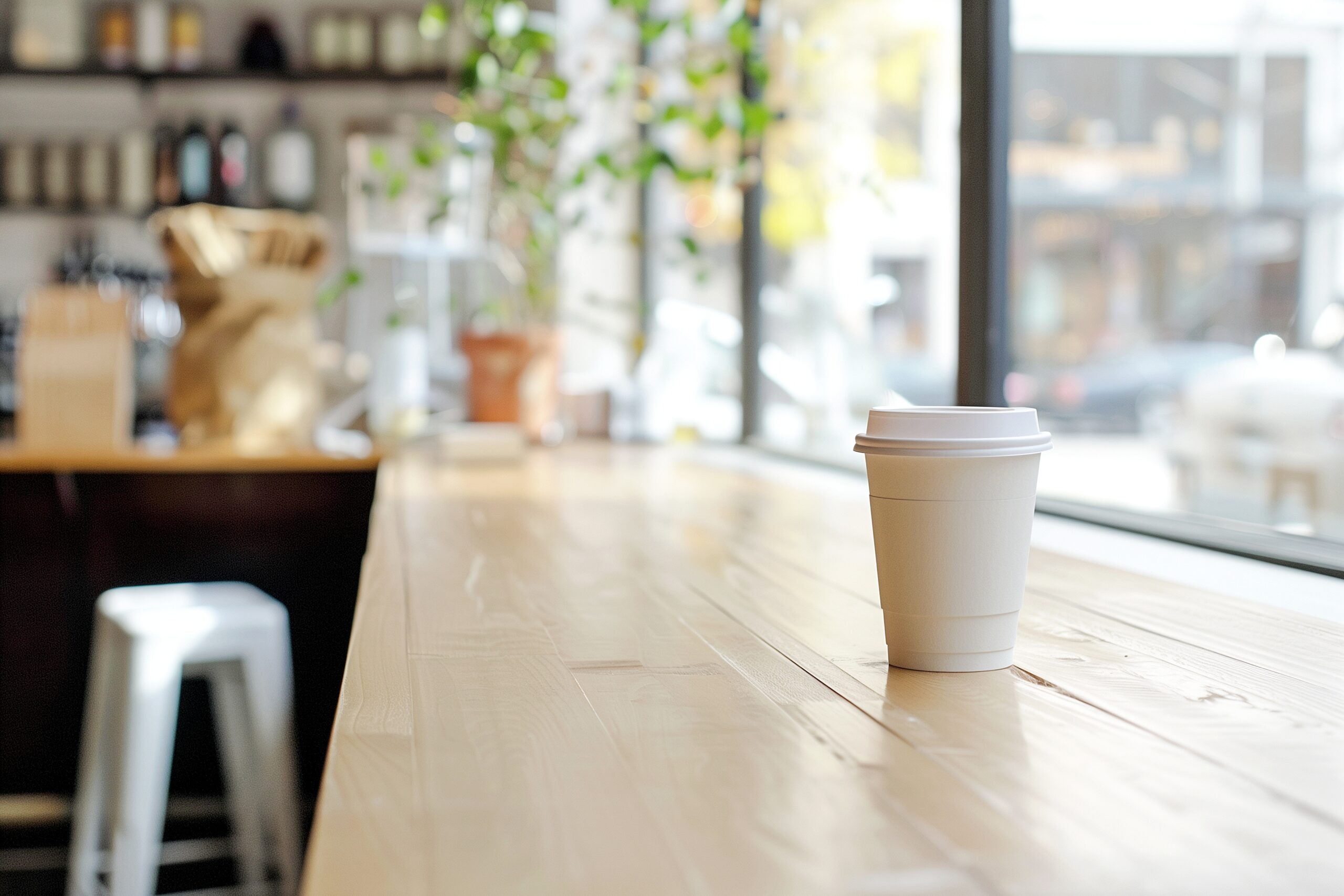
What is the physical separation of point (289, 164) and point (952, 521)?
452 centimetres

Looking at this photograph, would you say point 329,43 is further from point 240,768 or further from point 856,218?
point 240,768

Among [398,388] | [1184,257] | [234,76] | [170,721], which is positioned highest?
[234,76]

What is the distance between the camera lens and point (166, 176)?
15.5ft

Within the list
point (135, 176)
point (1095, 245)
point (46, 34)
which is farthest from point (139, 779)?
point (46, 34)

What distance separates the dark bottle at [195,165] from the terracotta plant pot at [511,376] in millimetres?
2230

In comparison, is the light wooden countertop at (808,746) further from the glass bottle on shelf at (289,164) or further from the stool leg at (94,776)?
the glass bottle on shelf at (289,164)

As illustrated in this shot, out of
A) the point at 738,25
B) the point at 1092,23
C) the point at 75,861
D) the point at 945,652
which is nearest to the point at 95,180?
the point at 738,25

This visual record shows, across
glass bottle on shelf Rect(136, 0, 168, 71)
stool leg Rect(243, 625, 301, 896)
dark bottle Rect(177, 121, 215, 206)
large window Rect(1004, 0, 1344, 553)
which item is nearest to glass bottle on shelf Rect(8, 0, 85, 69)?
glass bottle on shelf Rect(136, 0, 168, 71)

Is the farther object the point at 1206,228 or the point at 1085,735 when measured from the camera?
the point at 1206,228

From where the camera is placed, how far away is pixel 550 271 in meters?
3.47

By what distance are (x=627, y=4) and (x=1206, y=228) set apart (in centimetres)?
138

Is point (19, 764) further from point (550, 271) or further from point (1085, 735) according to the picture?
point (1085, 735)

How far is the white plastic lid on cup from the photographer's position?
672 mm

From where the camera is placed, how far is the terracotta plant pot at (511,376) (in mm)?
2982
